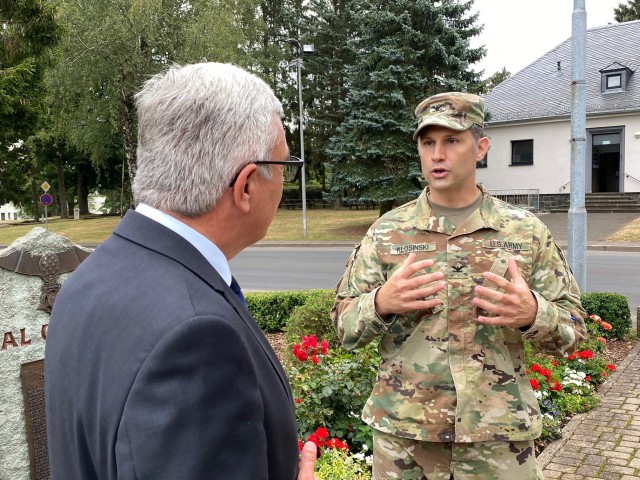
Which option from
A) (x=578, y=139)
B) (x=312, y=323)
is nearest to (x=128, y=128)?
(x=312, y=323)

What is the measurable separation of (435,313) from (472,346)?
19 centimetres

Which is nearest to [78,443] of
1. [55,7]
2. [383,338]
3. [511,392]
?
[383,338]

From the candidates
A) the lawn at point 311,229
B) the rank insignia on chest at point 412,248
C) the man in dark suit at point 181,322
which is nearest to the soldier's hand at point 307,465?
the man in dark suit at point 181,322

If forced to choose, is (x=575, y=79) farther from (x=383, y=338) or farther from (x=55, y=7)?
(x=55, y=7)

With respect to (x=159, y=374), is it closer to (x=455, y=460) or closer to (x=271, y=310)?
(x=455, y=460)

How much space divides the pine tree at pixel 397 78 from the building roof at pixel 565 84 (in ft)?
19.5

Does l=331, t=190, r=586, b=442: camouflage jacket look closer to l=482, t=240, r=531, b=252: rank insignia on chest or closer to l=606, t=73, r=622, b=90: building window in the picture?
l=482, t=240, r=531, b=252: rank insignia on chest

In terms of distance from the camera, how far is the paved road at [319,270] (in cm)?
1105

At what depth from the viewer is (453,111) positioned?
239 centimetres

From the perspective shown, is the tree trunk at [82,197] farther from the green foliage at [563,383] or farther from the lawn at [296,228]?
the green foliage at [563,383]

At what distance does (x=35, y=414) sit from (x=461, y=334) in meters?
2.61

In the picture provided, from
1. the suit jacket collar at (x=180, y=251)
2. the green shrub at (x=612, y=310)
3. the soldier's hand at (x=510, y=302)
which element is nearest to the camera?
the suit jacket collar at (x=180, y=251)

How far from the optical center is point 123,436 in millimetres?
979

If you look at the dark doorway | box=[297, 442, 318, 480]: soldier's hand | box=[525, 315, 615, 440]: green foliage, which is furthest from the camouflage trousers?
the dark doorway
